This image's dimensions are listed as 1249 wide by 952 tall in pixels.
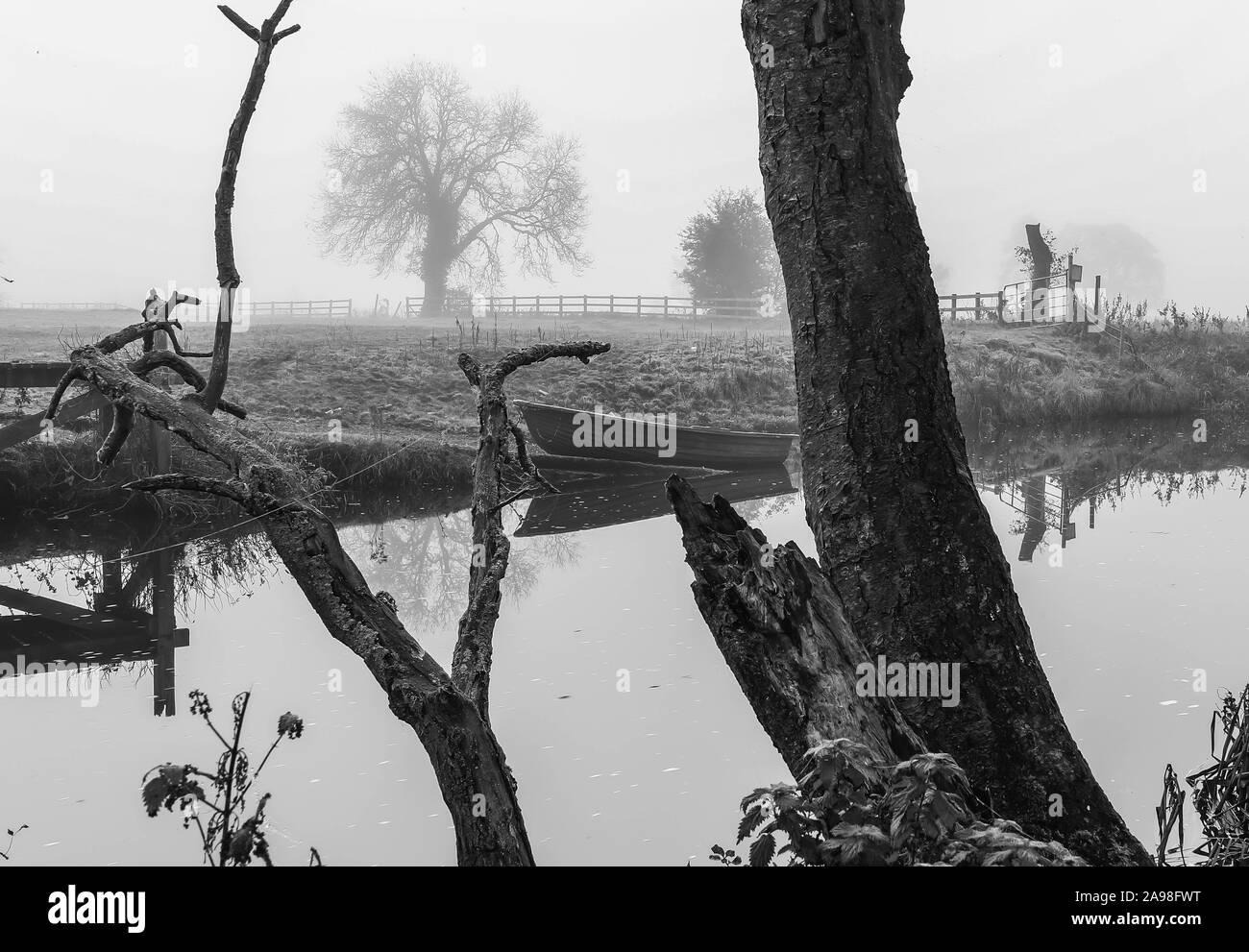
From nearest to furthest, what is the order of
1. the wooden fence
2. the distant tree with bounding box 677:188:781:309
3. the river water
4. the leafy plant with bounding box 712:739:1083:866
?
1. the leafy plant with bounding box 712:739:1083:866
2. the river water
3. the wooden fence
4. the distant tree with bounding box 677:188:781:309

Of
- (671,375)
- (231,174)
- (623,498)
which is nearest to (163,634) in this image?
(231,174)

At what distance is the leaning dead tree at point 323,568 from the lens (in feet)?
9.43

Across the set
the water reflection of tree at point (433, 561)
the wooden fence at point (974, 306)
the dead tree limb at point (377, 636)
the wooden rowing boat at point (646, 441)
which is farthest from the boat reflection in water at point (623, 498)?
the wooden fence at point (974, 306)

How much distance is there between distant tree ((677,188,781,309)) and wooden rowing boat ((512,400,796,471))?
84.2 ft

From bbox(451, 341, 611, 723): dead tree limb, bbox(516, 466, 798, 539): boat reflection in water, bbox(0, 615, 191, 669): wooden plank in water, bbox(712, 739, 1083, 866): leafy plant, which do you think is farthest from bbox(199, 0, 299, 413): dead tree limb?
bbox(516, 466, 798, 539): boat reflection in water

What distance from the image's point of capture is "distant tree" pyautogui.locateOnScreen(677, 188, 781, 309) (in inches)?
1731

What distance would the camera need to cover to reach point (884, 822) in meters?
2.06

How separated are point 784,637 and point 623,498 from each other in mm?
13052

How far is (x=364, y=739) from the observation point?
6055mm

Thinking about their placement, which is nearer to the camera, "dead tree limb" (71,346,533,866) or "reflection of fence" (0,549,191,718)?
"dead tree limb" (71,346,533,866)

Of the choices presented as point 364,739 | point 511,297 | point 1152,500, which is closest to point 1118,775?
point 364,739

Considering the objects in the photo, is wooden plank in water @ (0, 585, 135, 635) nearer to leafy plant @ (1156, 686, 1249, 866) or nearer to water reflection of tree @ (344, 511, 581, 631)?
water reflection of tree @ (344, 511, 581, 631)

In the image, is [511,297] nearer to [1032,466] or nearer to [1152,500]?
[1032,466]

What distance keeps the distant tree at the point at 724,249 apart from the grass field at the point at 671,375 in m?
13.5
